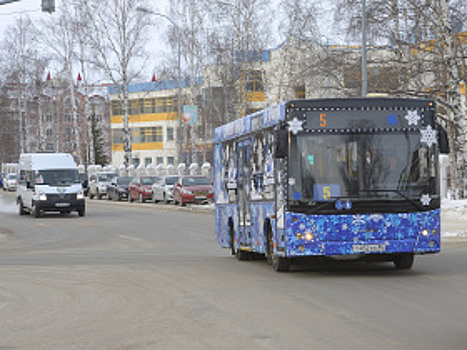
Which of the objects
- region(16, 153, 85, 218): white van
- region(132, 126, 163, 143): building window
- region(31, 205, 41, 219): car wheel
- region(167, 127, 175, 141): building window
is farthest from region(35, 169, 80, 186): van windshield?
region(132, 126, 163, 143): building window

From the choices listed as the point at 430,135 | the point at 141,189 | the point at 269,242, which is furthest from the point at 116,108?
the point at 430,135

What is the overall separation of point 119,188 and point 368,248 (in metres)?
49.3

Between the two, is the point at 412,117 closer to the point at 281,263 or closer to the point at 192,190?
the point at 281,263

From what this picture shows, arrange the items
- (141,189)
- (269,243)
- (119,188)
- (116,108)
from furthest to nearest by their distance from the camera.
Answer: (116,108)
(119,188)
(141,189)
(269,243)

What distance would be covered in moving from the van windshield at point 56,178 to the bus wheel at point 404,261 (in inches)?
1072

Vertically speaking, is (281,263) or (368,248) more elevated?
(368,248)

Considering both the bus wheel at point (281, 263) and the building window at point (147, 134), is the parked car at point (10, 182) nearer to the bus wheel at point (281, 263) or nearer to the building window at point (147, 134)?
the building window at point (147, 134)

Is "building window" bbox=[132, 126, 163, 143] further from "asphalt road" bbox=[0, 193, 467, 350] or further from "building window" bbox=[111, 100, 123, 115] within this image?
"asphalt road" bbox=[0, 193, 467, 350]

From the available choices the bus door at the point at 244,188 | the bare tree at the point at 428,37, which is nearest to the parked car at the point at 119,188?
the bare tree at the point at 428,37

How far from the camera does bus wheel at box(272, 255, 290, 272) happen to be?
1686 centimetres

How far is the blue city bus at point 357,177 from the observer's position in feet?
51.4

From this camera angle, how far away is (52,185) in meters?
42.6

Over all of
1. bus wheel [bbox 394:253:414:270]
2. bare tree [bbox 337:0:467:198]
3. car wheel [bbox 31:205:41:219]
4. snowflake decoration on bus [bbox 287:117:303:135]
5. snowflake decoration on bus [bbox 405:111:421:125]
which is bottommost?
bus wheel [bbox 394:253:414:270]

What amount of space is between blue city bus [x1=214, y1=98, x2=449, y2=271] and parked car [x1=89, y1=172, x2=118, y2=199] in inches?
2090
